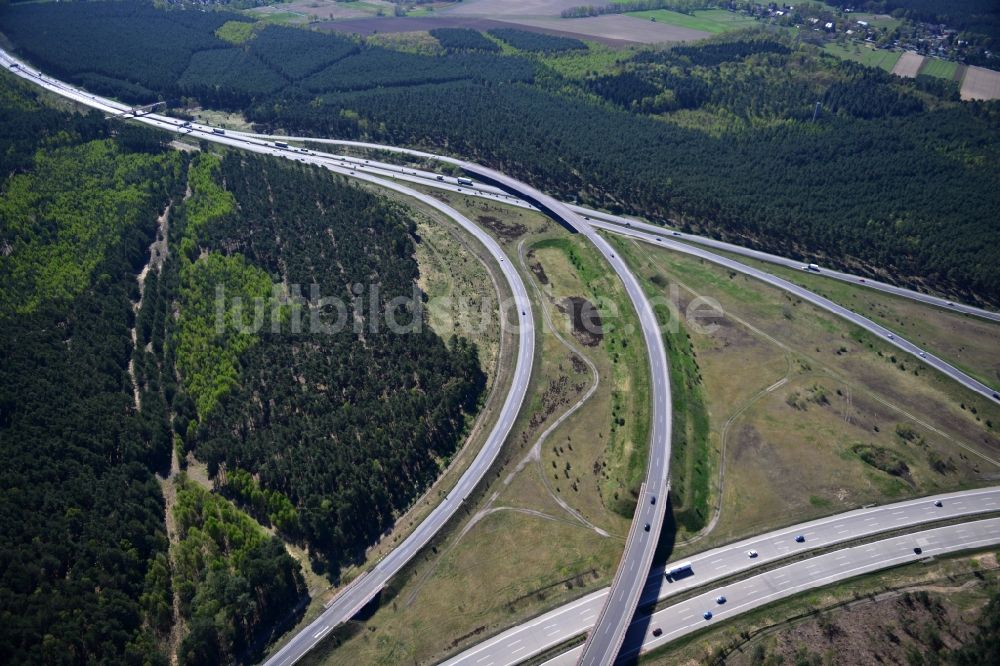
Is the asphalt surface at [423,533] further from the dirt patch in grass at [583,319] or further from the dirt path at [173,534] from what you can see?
the dirt path at [173,534]

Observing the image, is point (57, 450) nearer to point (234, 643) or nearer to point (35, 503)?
point (35, 503)

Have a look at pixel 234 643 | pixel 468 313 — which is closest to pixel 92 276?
pixel 468 313

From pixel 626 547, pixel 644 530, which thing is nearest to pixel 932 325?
pixel 644 530

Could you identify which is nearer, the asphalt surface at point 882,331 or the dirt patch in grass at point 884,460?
the dirt patch in grass at point 884,460

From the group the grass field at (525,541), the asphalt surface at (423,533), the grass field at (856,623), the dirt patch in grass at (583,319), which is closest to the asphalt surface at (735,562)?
the grass field at (525,541)

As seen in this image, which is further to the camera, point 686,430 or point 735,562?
point 686,430

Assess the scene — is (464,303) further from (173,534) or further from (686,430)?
(173,534)

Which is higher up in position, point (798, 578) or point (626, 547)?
point (626, 547)
